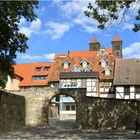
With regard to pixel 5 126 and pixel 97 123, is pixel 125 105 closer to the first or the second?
pixel 97 123

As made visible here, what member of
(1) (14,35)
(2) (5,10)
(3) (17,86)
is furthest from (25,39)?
(3) (17,86)

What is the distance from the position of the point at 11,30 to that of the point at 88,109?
1179cm

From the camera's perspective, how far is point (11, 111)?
31.2 metres

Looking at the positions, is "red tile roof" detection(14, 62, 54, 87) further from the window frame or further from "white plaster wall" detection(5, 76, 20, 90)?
the window frame

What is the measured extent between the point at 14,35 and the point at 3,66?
209 cm

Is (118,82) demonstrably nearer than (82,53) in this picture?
Yes

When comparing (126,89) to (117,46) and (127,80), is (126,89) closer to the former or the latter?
(127,80)

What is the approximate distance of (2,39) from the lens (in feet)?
83.4

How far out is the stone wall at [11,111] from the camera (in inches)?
1137

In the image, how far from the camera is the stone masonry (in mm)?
32156

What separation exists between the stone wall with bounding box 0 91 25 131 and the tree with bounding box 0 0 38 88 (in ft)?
7.76

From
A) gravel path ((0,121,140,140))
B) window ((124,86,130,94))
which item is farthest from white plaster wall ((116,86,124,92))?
gravel path ((0,121,140,140))

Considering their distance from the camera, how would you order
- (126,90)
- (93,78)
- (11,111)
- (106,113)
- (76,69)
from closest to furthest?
(11,111)
(106,113)
(126,90)
(93,78)
(76,69)

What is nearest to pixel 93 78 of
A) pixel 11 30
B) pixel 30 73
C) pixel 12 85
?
pixel 12 85
